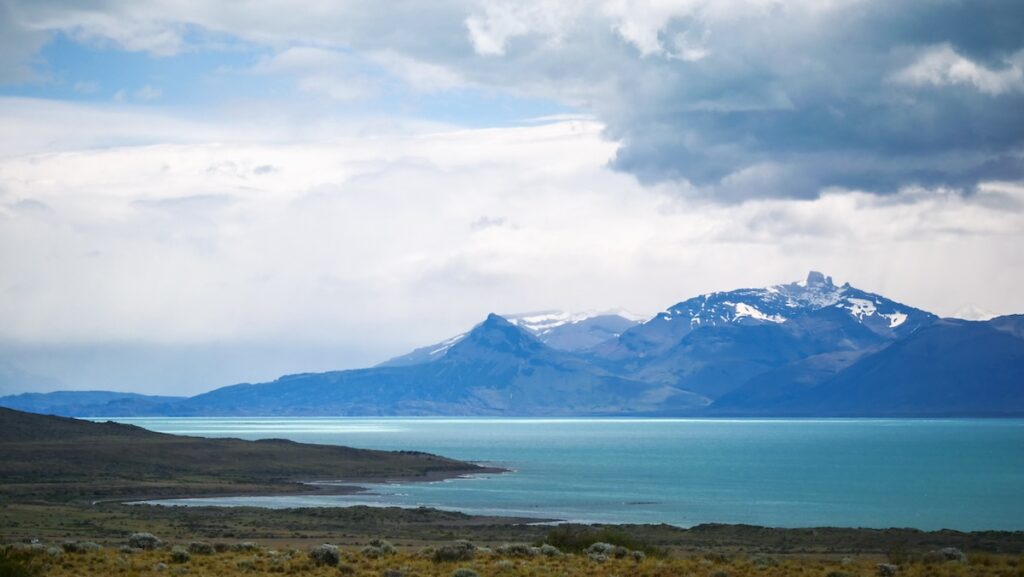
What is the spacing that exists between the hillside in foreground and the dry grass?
5200 centimetres

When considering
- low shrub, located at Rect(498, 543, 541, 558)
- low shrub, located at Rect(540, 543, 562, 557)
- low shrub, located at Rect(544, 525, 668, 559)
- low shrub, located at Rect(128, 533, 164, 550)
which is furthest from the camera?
low shrub, located at Rect(544, 525, 668, 559)

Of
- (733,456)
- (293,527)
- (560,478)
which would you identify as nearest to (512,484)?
(560,478)

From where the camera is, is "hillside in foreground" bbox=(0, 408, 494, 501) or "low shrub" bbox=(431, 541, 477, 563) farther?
"hillside in foreground" bbox=(0, 408, 494, 501)

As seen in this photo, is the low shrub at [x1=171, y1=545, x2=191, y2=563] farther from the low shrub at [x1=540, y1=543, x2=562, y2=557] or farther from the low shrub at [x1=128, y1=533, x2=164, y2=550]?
the low shrub at [x1=540, y1=543, x2=562, y2=557]

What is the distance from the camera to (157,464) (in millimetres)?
119812

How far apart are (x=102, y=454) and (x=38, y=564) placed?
93851 mm

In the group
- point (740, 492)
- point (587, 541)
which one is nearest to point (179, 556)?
point (587, 541)

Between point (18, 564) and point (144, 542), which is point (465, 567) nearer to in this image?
point (18, 564)

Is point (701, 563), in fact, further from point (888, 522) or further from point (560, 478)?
point (560, 478)

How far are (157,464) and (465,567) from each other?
93673 millimetres

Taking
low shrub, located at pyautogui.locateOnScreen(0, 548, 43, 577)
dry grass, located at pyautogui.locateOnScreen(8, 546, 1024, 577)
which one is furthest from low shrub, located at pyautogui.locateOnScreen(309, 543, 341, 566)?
low shrub, located at pyautogui.locateOnScreen(0, 548, 43, 577)

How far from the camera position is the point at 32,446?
124m

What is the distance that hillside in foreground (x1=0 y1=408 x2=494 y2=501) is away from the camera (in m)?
97.4

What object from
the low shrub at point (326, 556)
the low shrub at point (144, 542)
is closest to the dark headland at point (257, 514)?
the low shrub at point (326, 556)
